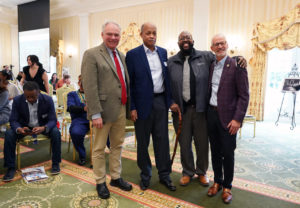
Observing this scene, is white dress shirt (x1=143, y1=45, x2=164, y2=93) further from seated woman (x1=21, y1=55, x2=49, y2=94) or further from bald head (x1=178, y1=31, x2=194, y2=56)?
seated woman (x1=21, y1=55, x2=49, y2=94)

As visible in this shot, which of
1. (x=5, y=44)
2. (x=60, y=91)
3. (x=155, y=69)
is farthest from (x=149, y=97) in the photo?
(x=5, y=44)

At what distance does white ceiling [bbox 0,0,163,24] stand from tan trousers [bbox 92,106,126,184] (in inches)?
249

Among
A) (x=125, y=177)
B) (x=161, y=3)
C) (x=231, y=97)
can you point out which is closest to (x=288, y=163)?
(x=231, y=97)

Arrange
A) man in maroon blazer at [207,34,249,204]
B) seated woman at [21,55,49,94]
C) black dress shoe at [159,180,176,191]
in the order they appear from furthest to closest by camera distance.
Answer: seated woman at [21,55,49,94], black dress shoe at [159,180,176,191], man in maroon blazer at [207,34,249,204]

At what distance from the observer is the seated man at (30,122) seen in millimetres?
2736

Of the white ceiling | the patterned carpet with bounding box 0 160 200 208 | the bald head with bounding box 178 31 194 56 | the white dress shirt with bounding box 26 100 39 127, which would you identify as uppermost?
the white ceiling

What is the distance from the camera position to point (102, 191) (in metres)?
2.32

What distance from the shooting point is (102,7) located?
8727mm

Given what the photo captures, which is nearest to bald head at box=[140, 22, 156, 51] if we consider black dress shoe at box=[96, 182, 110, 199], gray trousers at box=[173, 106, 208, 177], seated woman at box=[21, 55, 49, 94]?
gray trousers at box=[173, 106, 208, 177]

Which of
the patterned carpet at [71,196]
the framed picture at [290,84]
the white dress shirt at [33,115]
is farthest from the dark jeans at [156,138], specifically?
the framed picture at [290,84]

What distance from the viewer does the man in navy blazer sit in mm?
2311

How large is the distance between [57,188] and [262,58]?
5.81m

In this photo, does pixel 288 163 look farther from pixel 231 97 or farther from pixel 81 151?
pixel 81 151

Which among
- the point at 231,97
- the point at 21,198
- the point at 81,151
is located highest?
the point at 231,97
